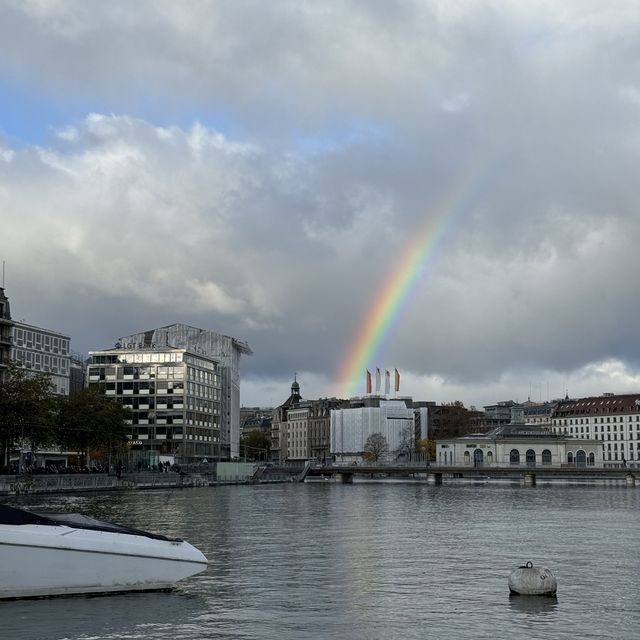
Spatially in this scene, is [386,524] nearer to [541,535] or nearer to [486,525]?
[486,525]

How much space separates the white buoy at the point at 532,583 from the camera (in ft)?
120

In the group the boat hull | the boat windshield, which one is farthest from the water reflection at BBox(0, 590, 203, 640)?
the boat windshield

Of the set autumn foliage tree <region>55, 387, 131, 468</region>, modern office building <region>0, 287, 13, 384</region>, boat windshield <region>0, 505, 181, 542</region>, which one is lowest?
boat windshield <region>0, 505, 181, 542</region>

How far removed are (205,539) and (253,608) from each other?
2681 centimetres

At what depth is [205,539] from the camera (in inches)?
2382

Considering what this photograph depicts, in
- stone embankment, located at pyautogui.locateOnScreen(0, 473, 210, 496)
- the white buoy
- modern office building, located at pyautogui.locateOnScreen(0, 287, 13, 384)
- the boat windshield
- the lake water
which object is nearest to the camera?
the lake water

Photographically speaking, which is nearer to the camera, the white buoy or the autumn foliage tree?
the white buoy

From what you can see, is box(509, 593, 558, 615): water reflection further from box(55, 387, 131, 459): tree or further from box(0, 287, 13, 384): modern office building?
box(0, 287, 13, 384): modern office building

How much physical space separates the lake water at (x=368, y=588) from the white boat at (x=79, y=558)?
1.98 feet

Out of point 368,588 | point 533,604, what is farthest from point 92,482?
point 533,604

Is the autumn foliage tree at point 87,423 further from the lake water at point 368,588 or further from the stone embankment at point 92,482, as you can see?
the lake water at point 368,588

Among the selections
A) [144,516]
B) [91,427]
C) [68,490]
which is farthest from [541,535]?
[91,427]

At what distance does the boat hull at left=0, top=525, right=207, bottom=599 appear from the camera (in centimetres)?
3350

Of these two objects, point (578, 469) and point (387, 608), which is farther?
point (578, 469)
